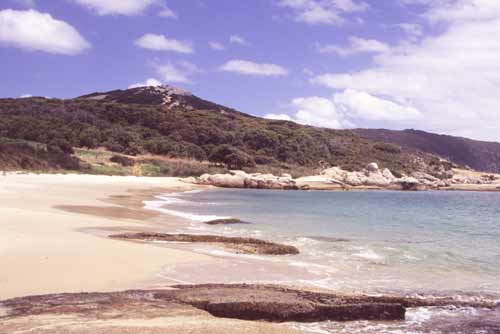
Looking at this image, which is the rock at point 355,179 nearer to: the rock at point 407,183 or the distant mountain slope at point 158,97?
the rock at point 407,183

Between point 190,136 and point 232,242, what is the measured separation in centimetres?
6358

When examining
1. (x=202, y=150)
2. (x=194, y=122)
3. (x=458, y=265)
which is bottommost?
(x=458, y=265)

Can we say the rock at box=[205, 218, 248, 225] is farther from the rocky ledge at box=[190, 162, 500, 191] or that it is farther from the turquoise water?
the rocky ledge at box=[190, 162, 500, 191]

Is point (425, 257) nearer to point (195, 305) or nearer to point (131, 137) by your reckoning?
point (195, 305)

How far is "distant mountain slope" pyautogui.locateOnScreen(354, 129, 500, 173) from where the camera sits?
154m

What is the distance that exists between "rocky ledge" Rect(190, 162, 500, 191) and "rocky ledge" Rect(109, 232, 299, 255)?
4047 centimetres

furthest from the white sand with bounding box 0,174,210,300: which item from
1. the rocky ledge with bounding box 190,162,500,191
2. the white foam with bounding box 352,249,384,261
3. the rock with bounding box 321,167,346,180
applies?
the rock with bounding box 321,167,346,180

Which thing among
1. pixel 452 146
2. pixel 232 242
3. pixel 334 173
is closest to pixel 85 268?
pixel 232 242

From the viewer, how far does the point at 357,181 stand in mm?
66875

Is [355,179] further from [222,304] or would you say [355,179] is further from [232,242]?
[222,304]

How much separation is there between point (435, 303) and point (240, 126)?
79.5m

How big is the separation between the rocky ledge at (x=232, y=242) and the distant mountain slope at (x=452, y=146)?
142133 mm

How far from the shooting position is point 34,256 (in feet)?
32.5

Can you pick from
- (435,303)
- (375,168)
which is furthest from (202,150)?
(435,303)
